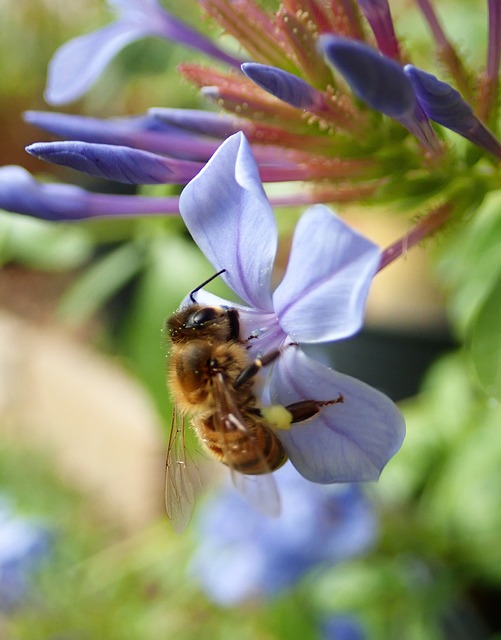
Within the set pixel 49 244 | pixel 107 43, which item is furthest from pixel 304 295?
pixel 49 244

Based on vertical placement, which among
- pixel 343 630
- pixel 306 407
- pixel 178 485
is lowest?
pixel 343 630

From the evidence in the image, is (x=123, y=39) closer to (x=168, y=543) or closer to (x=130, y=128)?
(x=130, y=128)

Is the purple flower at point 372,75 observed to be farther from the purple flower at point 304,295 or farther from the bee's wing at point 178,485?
the bee's wing at point 178,485

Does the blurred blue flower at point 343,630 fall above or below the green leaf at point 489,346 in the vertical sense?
below

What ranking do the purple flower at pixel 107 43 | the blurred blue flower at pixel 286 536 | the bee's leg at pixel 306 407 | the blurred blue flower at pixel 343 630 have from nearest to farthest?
the bee's leg at pixel 306 407 → the purple flower at pixel 107 43 → the blurred blue flower at pixel 286 536 → the blurred blue flower at pixel 343 630

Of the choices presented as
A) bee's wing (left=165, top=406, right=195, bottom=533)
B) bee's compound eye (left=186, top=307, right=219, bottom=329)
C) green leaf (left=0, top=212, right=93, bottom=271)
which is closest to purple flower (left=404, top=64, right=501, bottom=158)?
bee's compound eye (left=186, top=307, right=219, bottom=329)

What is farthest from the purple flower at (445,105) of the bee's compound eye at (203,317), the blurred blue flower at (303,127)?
the bee's compound eye at (203,317)

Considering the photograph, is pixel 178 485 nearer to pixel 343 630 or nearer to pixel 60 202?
pixel 60 202
